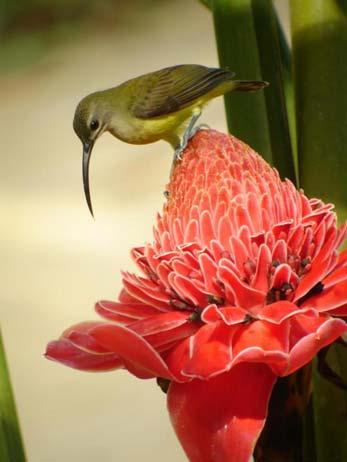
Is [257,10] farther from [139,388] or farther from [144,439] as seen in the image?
[139,388]

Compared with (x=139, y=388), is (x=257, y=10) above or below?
above

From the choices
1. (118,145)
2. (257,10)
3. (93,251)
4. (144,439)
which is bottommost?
(144,439)

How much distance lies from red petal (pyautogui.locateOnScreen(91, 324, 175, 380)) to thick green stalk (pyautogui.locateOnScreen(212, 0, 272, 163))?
18 centimetres

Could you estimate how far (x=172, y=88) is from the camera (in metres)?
0.51

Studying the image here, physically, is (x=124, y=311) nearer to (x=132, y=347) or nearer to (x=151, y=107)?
(x=132, y=347)

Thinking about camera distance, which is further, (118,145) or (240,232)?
(118,145)

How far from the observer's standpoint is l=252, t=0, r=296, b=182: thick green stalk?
427mm

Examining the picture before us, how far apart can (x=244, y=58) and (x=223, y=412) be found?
7.8 inches

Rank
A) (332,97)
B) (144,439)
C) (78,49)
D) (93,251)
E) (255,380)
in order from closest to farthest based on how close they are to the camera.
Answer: (255,380) < (332,97) < (144,439) < (93,251) < (78,49)

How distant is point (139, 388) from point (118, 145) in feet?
3.82

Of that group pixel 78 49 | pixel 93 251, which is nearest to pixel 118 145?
pixel 93 251

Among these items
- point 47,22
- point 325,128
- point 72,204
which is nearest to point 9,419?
point 325,128

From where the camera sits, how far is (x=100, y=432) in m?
1.83

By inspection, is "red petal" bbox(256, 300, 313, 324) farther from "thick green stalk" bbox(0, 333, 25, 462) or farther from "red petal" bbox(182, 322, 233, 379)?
"thick green stalk" bbox(0, 333, 25, 462)
